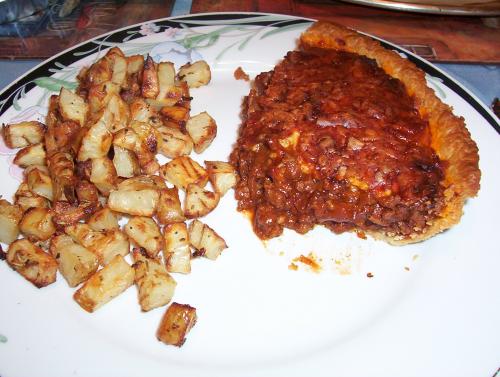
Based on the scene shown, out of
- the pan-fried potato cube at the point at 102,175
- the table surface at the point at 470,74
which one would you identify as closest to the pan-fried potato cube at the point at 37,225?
the pan-fried potato cube at the point at 102,175

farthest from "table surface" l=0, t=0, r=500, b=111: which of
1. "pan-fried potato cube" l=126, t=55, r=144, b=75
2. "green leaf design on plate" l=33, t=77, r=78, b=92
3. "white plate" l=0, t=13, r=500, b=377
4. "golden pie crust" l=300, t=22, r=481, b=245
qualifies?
"pan-fried potato cube" l=126, t=55, r=144, b=75

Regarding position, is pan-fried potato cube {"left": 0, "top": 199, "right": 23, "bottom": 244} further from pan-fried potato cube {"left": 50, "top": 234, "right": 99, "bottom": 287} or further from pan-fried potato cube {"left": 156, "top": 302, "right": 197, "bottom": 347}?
pan-fried potato cube {"left": 156, "top": 302, "right": 197, "bottom": 347}

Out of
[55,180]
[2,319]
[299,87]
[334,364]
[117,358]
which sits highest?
[299,87]

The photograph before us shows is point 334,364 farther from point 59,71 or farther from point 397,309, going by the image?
point 59,71

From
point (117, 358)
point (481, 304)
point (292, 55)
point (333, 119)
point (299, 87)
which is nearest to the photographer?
point (117, 358)

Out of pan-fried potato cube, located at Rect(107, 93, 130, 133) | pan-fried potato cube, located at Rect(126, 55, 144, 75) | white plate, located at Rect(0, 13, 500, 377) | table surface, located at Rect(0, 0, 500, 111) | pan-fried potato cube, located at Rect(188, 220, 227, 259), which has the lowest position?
white plate, located at Rect(0, 13, 500, 377)

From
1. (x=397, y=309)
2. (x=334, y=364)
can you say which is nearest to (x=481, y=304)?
(x=397, y=309)

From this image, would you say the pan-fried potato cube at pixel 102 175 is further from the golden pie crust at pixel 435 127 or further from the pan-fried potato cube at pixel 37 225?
the golden pie crust at pixel 435 127
